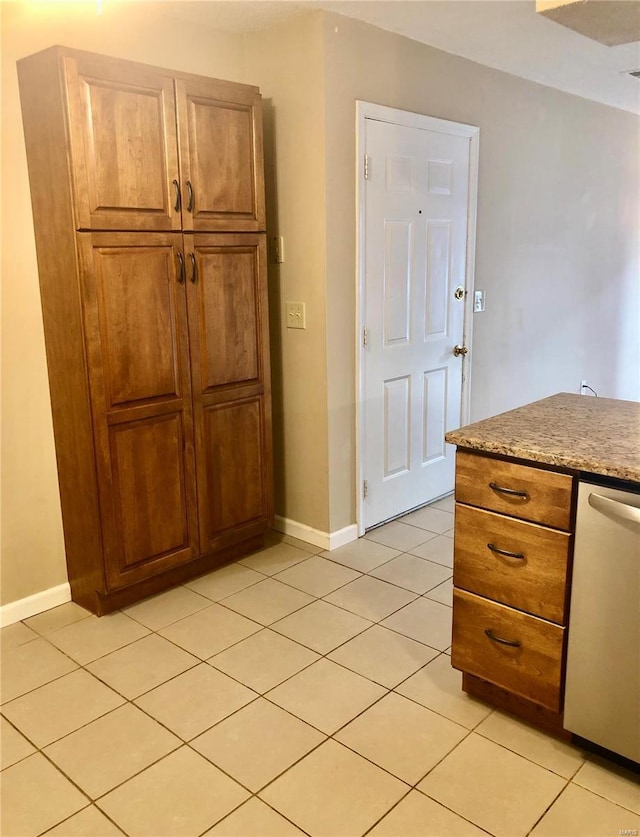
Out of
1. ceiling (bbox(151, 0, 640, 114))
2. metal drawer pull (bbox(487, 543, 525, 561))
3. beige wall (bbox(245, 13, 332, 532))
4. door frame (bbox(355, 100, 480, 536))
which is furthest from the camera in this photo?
door frame (bbox(355, 100, 480, 536))

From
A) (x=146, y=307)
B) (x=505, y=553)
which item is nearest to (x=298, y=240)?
(x=146, y=307)

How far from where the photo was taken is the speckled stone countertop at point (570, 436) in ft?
5.62

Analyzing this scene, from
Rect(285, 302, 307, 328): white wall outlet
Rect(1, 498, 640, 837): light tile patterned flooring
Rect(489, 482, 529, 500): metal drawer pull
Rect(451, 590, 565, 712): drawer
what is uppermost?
Rect(285, 302, 307, 328): white wall outlet

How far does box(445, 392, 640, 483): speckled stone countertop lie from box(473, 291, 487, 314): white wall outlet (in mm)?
1599

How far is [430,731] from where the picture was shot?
2.03 m

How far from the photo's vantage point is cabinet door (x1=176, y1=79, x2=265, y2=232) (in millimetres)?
2617

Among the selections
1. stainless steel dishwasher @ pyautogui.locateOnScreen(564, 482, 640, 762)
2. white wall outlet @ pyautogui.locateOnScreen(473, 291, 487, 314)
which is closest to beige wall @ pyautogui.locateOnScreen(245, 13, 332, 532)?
white wall outlet @ pyautogui.locateOnScreen(473, 291, 487, 314)

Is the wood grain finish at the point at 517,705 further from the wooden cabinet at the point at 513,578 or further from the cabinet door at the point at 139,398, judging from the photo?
the cabinet door at the point at 139,398

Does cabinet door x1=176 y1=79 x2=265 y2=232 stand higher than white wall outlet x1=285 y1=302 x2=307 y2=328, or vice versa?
cabinet door x1=176 y1=79 x2=265 y2=232

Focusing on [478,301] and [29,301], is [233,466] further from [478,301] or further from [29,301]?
[478,301]

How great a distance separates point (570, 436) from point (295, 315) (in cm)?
158

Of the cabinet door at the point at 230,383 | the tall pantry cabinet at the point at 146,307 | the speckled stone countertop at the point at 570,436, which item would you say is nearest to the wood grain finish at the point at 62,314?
the tall pantry cabinet at the point at 146,307

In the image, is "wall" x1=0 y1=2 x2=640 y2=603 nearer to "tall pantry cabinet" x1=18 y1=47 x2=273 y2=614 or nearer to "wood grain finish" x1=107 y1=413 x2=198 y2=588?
"tall pantry cabinet" x1=18 y1=47 x2=273 y2=614

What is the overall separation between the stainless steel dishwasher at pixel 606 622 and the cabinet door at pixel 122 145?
5.90ft
